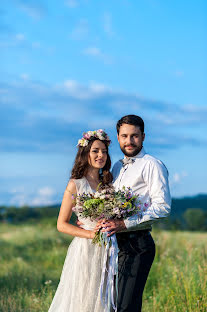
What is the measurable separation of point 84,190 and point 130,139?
819 millimetres

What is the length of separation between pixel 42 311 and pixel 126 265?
2938 mm

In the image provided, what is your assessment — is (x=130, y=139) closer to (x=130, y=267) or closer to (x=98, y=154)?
(x=98, y=154)

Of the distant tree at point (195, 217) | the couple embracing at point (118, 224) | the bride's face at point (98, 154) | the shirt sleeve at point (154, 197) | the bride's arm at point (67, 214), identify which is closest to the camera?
the shirt sleeve at point (154, 197)

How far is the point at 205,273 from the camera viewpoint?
7812 mm

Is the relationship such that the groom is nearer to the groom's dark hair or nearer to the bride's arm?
the groom's dark hair

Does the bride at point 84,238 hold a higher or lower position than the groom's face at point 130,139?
lower

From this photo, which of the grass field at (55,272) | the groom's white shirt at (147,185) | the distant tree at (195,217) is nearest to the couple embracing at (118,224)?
the groom's white shirt at (147,185)

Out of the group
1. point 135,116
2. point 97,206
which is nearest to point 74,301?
point 97,206

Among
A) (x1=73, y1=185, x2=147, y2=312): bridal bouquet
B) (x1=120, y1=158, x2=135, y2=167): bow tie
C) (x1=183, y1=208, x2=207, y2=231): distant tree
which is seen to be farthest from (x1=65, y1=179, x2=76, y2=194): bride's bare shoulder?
(x1=183, y1=208, x2=207, y2=231): distant tree

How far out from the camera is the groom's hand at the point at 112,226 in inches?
174

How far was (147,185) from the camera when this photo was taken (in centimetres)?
475

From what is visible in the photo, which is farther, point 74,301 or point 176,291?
point 176,291

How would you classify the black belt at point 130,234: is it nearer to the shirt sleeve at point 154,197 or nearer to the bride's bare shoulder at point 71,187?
the shirt sleeve at point 154,197

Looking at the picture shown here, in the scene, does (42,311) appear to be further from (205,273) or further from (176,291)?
(205,273)
